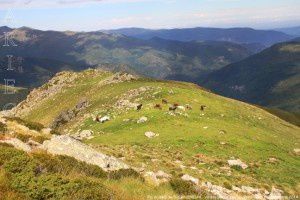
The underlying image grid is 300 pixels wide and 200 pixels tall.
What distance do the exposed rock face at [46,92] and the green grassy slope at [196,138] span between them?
102ft

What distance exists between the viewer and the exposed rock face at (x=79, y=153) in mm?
25125

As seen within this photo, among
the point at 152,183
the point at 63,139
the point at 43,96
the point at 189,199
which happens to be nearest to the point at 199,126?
the point at 63,139

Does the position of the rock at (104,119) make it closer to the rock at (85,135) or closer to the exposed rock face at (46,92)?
the rock at (85,135)

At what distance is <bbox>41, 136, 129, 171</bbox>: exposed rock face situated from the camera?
25125mm

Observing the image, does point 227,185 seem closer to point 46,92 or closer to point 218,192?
point 218,192

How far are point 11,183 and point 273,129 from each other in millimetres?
51375

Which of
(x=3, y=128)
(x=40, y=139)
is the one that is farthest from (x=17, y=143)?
(x=3, y=128)

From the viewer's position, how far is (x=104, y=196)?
45.7ft

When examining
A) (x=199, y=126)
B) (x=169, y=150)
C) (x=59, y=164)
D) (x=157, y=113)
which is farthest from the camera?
(x=157, y=113)

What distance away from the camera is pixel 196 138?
147 ft

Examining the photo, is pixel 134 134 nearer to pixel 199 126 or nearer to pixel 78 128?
pixel 199 126

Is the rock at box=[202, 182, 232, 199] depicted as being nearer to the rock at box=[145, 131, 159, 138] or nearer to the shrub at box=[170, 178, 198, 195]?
the shrub at box=[170, 178, 198, 195]

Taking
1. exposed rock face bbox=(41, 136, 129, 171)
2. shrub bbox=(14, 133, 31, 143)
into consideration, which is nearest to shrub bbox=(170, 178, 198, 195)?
exposed rock face bbox=(41, 136, 129, 171)

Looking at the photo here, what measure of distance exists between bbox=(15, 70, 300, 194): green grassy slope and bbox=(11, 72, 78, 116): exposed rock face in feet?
102
